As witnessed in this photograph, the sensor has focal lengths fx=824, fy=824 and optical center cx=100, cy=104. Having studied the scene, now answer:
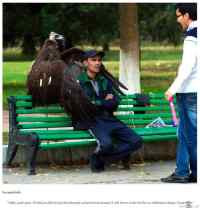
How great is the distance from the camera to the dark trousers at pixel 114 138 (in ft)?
26.6

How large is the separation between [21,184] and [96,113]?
3.80ft

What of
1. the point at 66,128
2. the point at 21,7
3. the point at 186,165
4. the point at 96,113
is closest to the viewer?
the point at 186,165

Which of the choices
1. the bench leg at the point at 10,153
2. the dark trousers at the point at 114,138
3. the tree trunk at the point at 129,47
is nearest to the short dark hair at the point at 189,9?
the dark trousers at the point at 114,138

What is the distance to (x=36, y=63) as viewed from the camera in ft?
27.6

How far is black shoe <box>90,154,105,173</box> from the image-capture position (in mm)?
8203

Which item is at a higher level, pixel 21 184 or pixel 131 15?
pixel 131 15

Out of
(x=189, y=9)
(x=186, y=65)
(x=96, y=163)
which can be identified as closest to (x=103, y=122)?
(x=96, y=163)

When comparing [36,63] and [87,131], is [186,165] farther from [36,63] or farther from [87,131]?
[36,63]

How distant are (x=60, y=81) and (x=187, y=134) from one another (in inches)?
57.5

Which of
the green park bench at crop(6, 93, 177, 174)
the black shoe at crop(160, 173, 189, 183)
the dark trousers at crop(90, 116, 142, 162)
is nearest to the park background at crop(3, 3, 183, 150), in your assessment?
the green park bench at crop(6, 93, 177, 174)

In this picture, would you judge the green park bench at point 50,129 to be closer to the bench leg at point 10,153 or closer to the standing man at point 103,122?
the bench leg at point 10,153

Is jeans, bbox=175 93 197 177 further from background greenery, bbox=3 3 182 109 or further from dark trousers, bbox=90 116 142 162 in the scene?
background greenery, bbox=3 3 182 109
